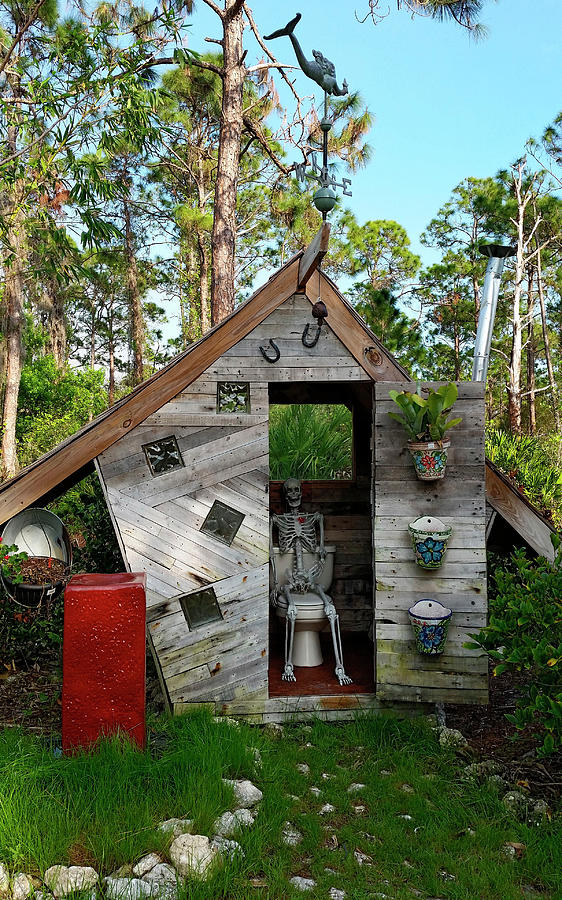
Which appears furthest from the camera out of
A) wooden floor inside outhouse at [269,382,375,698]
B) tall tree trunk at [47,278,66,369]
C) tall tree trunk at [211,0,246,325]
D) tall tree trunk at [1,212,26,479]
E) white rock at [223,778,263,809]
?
tall tree trunk at [47,278,66,369]

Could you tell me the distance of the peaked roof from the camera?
427 cm

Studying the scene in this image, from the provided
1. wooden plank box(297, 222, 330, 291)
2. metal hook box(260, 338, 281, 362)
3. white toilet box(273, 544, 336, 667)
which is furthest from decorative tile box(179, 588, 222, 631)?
wooden plank box(297, 222, 330, 291)

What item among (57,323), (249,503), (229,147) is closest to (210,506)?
(249,503)

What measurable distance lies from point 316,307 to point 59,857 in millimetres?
3293

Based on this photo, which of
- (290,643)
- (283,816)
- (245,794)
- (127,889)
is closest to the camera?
(127,889)

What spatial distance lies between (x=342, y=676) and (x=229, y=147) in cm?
833

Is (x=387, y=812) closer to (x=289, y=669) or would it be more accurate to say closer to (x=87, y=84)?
(x=289, y=669)

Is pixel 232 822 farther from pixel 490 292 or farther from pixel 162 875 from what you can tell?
pixel 490 292

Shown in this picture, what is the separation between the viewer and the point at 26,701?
491 centimetres

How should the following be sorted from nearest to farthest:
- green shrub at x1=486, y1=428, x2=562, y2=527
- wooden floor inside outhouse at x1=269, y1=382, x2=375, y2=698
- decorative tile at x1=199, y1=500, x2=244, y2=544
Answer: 1. decorative tile at x1=199, y1=500, x2=244, y2=544
2. wooden floor inside outhouse at x1=269, y1=382, x2=375, y2=698
3. green shrub at x1=486, y1=428, x2=562, y2=527

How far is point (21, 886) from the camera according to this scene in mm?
2652

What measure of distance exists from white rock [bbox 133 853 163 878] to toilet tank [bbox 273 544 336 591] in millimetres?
2926

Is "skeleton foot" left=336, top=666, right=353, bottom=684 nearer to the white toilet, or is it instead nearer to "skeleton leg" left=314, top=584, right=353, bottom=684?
"skeleton leg" left=314, top=584, right=353, bottom=684

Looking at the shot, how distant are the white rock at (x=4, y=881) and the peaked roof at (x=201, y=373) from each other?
2.12m
